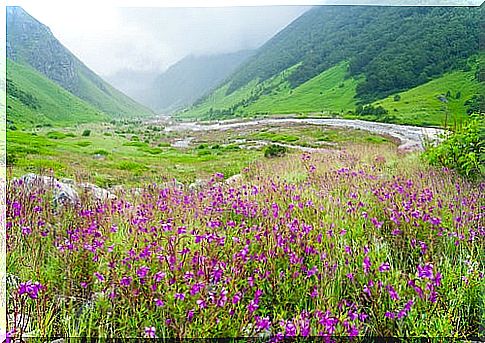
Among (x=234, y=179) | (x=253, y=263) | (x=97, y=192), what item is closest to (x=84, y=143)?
(x=97, y=192)

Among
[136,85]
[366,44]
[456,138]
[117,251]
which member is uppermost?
[366,44]

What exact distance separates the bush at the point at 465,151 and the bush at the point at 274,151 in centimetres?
159

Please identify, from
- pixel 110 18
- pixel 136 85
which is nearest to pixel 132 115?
pixel 136 85

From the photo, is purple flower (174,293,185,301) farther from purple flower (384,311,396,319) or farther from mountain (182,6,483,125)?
mountain (182,6,483,125)

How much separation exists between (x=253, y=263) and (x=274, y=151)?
8.93ft

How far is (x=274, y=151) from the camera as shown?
4.96m

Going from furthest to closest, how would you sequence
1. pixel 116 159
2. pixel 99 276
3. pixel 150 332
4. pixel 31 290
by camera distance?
pixel 116 159, pixel 99 276, pixel 31 290, pixel 150 332

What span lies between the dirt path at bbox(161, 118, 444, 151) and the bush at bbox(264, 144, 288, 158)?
917mm

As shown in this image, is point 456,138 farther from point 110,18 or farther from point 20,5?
point 20,5

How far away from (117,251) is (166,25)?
2.44 meters

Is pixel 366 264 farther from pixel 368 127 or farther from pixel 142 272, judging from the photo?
pixel 368 127

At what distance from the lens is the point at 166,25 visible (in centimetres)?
402

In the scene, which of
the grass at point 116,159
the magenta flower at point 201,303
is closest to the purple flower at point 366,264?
the magenta flower at point 201,303

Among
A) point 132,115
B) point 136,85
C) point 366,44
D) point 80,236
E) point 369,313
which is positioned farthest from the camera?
point 132,115
